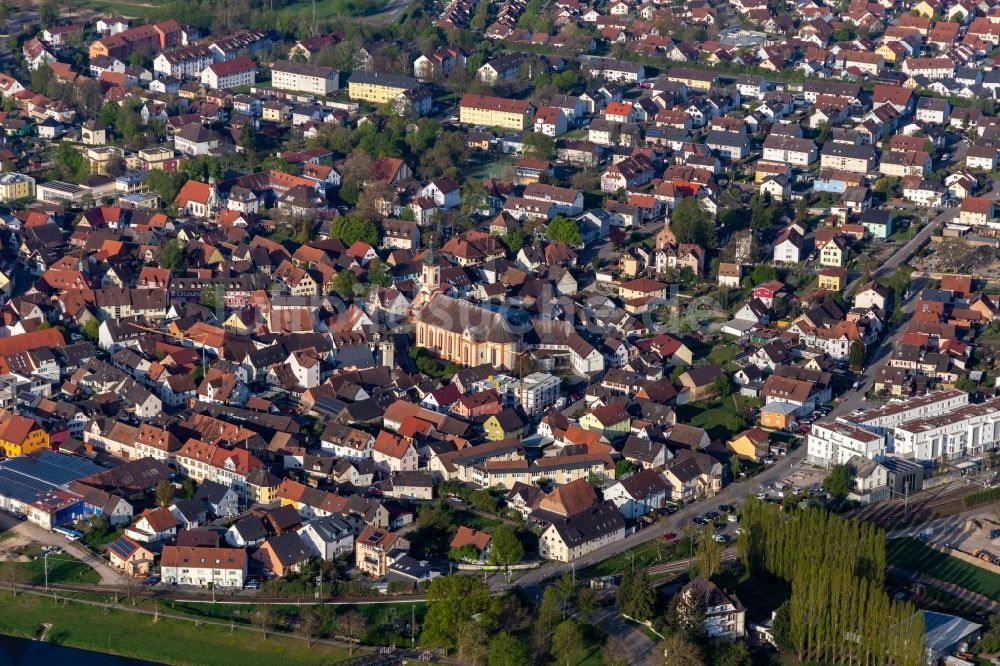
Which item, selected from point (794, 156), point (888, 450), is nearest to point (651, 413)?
point (888, 450)

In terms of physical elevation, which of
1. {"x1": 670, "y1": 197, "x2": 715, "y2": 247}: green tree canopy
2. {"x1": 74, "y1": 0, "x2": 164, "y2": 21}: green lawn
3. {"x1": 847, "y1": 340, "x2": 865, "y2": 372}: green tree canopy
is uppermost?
{"x1": 74, "y1": 0, "x2": 164, "y2": 21}: green lawn

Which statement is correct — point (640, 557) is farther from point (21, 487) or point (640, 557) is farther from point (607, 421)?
point (21, 487)

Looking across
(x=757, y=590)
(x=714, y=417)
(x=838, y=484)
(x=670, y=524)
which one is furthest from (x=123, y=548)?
(x=838, y=484)

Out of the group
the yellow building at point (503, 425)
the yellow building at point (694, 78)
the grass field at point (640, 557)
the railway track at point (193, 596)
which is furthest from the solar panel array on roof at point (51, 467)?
the yellow building at point (694, 78)

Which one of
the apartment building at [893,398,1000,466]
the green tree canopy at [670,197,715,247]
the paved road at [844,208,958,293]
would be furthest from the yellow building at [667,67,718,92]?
the apartment building at [893,398,1000,466]

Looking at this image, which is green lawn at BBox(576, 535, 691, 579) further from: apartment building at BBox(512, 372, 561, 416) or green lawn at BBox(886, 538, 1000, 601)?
apartment building at BBox(512, 372, 561, 416)

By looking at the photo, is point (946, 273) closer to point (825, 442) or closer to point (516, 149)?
point (825, 442)

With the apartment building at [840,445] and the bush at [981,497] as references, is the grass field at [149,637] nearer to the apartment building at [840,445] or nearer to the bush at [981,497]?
the apartment building at [840,445]
